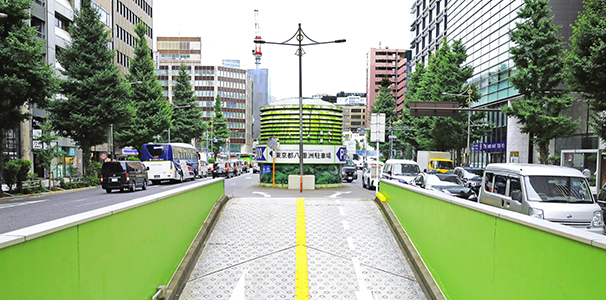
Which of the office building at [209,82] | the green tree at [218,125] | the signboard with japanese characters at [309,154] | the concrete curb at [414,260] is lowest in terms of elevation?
the concrete curb at [414,260]

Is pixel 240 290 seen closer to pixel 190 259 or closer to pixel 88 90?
pixel 190 259

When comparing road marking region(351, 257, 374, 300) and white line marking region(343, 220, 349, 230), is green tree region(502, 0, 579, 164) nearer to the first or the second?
white line marking region(343, 220, 349, 230)

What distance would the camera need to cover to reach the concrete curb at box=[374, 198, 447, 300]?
6.43m

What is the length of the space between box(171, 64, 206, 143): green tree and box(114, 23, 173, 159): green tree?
16540 millimetres

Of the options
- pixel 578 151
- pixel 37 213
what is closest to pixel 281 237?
pixel 37 213

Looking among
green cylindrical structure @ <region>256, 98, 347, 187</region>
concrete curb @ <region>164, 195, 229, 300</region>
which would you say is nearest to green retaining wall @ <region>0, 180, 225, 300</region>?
concrete curb @ <region>164, 195, 229, 300</region>

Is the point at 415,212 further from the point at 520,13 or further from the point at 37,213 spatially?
the point at 520,13

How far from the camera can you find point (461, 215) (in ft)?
18.9

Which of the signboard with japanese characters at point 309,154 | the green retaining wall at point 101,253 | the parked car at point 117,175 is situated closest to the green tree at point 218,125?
the parked car at point 117,175

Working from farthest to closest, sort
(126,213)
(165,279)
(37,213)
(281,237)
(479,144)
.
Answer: (479,144), (37,213), (281,237), (165,279), (126,213)

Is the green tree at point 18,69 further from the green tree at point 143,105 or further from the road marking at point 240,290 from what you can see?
the green tree at point 143,105

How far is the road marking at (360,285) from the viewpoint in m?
6.41

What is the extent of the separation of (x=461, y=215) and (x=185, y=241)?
4566mm

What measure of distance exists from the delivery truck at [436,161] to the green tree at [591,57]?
1795 cm
